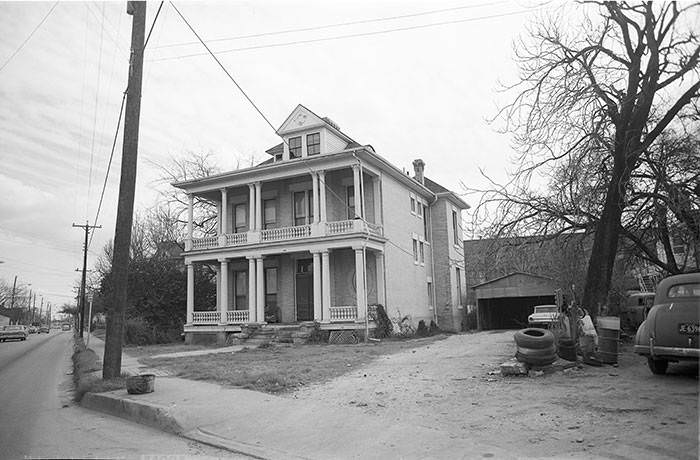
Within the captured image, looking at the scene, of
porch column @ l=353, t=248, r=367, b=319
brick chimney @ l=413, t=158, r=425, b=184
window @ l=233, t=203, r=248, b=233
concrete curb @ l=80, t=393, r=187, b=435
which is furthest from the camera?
brick chimney @ l=413, t=158, r=425, b=184

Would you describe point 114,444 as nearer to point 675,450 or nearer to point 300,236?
point 675,450

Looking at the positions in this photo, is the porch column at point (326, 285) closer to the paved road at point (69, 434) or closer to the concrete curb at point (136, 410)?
the paved road at point (69, 434)

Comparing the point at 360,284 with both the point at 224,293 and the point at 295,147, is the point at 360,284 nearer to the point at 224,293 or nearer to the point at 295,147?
the point at 224,293

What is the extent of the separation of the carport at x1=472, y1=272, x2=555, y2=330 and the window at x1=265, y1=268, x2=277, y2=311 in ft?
40.2

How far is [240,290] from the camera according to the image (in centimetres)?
2764

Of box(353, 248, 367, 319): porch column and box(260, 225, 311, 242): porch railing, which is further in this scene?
box(260, 225, 311, 242): porch railing

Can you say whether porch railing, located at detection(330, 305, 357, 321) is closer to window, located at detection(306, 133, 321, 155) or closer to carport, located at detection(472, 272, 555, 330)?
window, located at detection(306, 133, 321, 155)

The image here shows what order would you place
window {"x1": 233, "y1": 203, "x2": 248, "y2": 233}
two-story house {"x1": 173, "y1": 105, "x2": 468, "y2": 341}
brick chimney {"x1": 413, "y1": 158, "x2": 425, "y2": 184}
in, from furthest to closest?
brick chimney {"x1": 413, "y1": 158, "x2": 425, "y2": 184}
window {"x1": 233, "y1": 203, "x2": 248, "y2": 233}
two-story house {"x1": 173, "y1": 105, "x2": 468, "y2": 341}

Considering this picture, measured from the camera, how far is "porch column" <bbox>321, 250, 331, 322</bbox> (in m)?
22.5

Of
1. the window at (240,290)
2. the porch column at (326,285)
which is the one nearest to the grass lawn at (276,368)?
the porch column at (326,285)

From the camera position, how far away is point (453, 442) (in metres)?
5.98

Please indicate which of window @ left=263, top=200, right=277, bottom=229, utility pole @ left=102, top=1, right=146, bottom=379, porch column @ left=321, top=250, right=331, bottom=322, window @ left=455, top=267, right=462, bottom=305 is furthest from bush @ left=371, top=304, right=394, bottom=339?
utility pole @ left=102, top=1, right=146, bottom=379

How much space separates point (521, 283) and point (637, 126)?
19.5m

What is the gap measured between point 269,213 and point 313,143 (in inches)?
171
